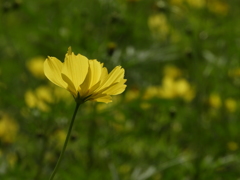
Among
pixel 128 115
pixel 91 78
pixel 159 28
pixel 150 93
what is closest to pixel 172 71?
pixel 159 28

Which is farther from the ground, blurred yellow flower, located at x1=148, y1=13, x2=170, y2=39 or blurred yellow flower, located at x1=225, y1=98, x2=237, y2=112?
blurred yellow flower, located at x1=148, y1=13, x2=170, y2=39

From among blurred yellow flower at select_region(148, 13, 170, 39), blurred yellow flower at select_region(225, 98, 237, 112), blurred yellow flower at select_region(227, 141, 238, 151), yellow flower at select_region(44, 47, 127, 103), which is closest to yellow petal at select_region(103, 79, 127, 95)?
yellow flower at select_region(44, 47, 127, 103)

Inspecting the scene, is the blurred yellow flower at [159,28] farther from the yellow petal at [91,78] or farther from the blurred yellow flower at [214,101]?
the yellow petal at [91,78]

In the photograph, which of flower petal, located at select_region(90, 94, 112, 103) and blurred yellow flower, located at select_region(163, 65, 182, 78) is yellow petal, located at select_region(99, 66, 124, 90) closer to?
flower petal, located at select_region(90, 94, 112, 103)

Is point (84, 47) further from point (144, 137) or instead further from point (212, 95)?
point (212, 95)

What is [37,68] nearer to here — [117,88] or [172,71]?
[172,71]

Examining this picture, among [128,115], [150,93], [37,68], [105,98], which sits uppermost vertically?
[37,68]

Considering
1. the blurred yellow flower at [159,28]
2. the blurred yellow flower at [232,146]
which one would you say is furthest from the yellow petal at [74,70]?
the blurred yellow flower at [159,28]
